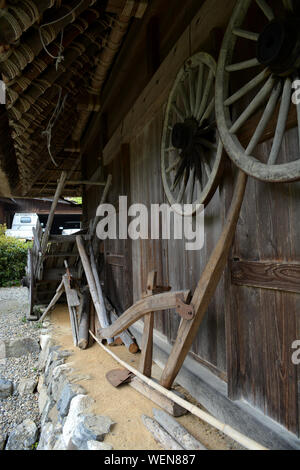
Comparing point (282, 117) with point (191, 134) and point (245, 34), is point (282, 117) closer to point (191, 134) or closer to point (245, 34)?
A: point (245, 34)

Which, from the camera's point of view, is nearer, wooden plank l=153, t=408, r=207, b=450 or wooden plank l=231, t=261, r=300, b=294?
wooden plank l=231, t=261, r=300, b=294

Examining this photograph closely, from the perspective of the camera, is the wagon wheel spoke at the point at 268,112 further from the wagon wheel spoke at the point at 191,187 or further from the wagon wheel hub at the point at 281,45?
the wagon wheel spoke at the point at 191,187

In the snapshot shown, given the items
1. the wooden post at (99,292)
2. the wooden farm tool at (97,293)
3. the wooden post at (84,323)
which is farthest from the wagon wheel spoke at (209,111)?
the wooden post at (84,323)

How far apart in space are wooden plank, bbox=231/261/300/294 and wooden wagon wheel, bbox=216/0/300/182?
16.2 inches

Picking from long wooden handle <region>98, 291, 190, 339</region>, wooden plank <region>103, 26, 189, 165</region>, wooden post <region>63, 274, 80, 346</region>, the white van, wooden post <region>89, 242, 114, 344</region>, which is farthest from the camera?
the white van

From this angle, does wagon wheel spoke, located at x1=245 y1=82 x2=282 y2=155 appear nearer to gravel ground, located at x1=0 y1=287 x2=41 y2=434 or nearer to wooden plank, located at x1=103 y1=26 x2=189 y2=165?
wooden plank, located at x1=103 y1=26 x2=189 y2=165

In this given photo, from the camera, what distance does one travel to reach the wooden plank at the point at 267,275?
1.34 metres

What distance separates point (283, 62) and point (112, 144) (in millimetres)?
3312

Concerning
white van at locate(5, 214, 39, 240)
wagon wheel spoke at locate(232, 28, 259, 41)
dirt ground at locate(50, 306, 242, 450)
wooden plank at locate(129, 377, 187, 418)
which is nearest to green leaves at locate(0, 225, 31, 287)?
white van at locate(5, 214, 39, 240)

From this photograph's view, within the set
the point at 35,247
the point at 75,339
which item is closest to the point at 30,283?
the point at 35,247

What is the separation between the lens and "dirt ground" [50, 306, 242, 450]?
1.63m

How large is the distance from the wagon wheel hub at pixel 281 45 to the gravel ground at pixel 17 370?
3656 millimetres

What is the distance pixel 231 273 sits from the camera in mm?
1721

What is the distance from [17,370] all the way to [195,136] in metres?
3.98
